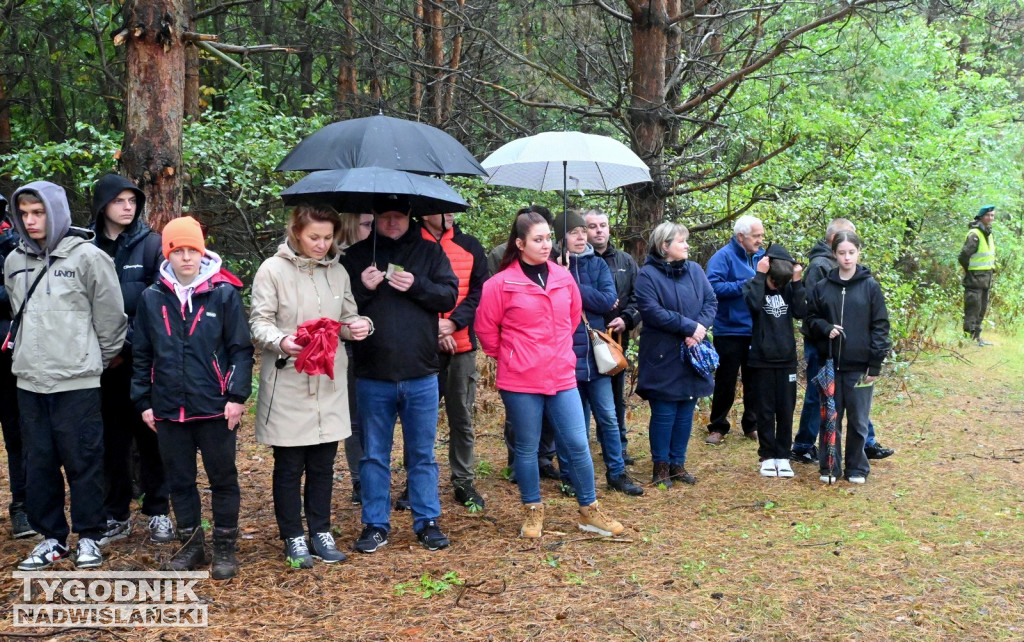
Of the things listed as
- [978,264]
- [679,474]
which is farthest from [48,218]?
[978,264]

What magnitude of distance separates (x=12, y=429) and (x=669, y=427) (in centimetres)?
442

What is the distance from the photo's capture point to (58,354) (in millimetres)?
4402

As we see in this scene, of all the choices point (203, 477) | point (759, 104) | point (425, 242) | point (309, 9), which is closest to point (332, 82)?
point (309, 9)

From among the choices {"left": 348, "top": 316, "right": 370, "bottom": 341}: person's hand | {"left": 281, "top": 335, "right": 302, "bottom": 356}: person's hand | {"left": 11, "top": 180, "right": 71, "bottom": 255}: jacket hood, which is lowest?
{"left": 281, "top": 335, "right": 302, "bottom": 356}: person's hand

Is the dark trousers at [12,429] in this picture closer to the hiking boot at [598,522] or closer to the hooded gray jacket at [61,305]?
the hooded gray jacket at [61,305]

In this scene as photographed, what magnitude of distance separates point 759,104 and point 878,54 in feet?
7.79

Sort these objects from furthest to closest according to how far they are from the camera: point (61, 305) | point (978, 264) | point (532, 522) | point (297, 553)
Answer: point (978, 264), point (532, 522), point (297, 553), point (61, 305)

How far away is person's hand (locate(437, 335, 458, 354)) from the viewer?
17.8 ft

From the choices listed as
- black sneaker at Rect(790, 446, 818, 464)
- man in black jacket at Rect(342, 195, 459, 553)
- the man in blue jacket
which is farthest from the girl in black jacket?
man in black jacket at Rect(342, 195, 459, 553)

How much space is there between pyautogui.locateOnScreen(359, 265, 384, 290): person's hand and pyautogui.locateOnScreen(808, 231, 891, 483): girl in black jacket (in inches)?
139

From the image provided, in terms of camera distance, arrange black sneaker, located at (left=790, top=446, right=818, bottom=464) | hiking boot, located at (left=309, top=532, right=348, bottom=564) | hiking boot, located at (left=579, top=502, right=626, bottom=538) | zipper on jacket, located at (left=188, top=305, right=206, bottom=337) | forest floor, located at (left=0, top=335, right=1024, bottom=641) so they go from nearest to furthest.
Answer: forest floor, located at (left=0, top=335, right=1024, bottom=641), zipper on jacket, located at (left=188, top=305, right=206, bottom=337), hiking boot, located at (left=309, top=532, right=348, bottom=564), hiking boot, located at (left=579, top=502, right=626, bottom=538), black sneaker, located at (left=790, top=446, right=818, bottom=464)

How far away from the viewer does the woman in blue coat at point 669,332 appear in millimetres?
6312

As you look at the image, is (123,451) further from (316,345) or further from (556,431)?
(556,431)

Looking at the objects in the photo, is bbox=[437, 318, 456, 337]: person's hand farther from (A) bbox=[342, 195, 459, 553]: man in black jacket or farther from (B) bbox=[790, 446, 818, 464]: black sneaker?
(B) bbox=[790, 446, 818, 464]: black sneaker
